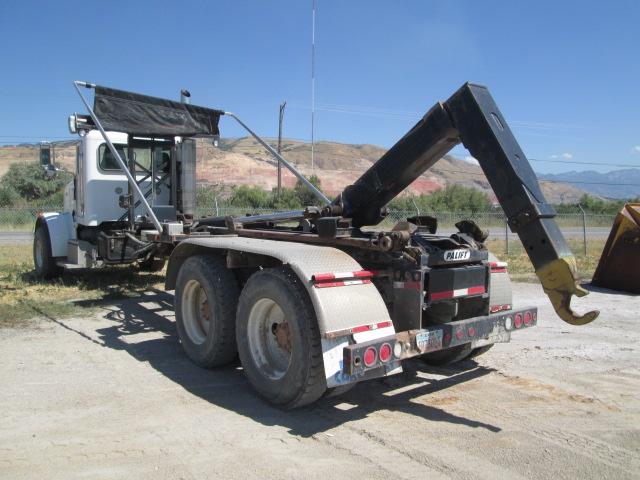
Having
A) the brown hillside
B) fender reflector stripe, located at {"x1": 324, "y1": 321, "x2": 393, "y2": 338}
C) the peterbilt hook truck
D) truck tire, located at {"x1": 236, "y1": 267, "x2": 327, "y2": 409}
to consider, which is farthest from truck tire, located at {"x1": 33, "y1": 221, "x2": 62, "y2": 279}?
the brown hillside

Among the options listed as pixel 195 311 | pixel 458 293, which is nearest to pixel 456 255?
pixel 458 293

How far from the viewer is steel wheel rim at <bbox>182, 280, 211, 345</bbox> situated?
19.5 feet

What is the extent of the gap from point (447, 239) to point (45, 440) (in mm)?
3637

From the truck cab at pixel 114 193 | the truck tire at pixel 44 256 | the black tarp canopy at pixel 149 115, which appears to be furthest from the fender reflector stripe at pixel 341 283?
the truck tire at pixel 44 256

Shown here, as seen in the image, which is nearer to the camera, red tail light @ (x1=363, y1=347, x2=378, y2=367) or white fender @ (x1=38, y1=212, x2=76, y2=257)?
red tail light @ (x1=363, y1=347, x2=378, y2=367)

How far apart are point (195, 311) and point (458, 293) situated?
2.81 metres

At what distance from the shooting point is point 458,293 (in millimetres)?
4883

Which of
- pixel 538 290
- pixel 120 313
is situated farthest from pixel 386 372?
pixel 538 290

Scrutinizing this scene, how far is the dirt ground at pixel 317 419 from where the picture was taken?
3549 mm

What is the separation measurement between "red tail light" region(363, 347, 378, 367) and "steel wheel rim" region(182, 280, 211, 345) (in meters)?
2.49

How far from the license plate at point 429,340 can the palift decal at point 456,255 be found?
668mm

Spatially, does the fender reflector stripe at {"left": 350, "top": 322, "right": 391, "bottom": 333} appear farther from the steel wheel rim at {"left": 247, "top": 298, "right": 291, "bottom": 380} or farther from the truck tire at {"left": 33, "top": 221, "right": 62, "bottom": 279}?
the truck tire at {"left": 33, "top": 221, "right": 62, "bottom": 279}

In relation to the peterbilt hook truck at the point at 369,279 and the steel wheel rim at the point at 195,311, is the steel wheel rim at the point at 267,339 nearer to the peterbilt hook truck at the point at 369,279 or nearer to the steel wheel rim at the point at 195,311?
the peterbilt hook truck at the point at 369,279

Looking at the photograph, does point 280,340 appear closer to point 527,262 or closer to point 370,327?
point 370,327
